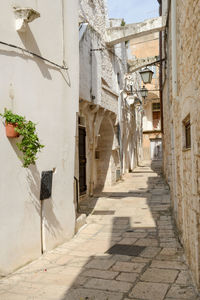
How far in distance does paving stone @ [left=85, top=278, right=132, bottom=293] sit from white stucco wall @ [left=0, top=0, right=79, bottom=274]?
1180mm

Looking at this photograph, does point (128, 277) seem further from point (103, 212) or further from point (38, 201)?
point (103, 212)

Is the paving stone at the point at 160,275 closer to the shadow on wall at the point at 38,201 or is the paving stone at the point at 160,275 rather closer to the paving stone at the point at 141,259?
the paving stone at the point at 141,259

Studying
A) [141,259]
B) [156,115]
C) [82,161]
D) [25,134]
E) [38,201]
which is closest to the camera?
[25,134]

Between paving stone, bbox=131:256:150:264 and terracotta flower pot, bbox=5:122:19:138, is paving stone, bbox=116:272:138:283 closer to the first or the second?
paving stone, bbox=131:256:150:264

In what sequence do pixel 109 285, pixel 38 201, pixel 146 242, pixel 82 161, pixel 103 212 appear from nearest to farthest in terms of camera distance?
pixel 109 285, pixel 38 201, pixel 146 242, pixel 103 212, pixel 82 161

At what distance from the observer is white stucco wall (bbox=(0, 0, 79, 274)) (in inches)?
175

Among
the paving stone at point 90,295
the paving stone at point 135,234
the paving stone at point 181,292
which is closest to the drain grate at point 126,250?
the paving stone at point 135,234

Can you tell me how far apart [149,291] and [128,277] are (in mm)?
520

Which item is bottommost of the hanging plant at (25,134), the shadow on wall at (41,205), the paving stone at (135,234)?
the paving stone at (135,234)

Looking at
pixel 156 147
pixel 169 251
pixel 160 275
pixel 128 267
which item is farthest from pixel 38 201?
pixel 156 147

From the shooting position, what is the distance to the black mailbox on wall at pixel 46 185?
5.26 m

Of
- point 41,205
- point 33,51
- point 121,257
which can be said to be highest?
point 33,51

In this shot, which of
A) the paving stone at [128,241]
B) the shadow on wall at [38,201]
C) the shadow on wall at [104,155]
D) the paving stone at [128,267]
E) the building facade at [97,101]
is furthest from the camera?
the shadow on wall at [104,155]

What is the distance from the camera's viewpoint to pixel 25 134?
14.9ft
